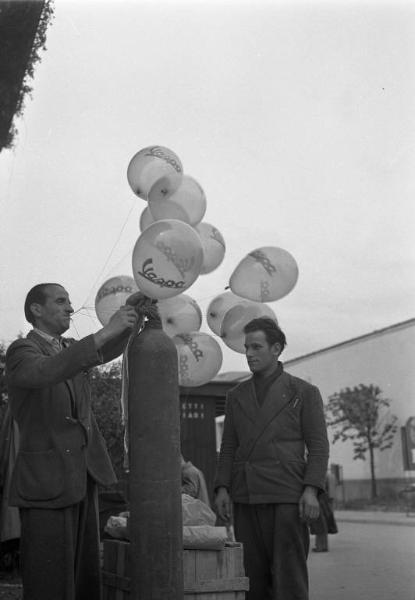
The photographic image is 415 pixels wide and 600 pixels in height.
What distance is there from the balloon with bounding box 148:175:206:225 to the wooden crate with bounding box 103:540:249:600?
7.17 feet

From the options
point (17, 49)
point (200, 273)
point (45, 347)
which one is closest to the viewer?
point (45, 347)

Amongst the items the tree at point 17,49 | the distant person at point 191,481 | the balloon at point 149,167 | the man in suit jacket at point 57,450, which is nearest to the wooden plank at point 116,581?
the man in suit jacket at point 57,450

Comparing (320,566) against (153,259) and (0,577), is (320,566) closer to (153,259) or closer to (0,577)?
(0,577)

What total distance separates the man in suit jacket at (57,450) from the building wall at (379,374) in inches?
1026

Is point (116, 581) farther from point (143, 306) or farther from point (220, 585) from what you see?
point (143, 306)

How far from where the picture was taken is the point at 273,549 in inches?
148

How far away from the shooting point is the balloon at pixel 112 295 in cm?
549

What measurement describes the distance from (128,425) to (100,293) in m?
2.41

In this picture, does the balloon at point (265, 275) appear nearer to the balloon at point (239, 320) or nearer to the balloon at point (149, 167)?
the balloon at point (239, 320)

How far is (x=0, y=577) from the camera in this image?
7488mm

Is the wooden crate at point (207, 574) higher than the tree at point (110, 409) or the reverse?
the reverse

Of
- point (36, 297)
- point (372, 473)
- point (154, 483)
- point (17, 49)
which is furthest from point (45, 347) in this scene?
point (372, 473)

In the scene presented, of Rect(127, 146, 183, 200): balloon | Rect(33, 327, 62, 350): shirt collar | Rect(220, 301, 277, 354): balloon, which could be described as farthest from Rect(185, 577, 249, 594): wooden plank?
Rect(127, 146, 183, 200): balloon

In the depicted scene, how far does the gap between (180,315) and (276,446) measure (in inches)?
82.8
